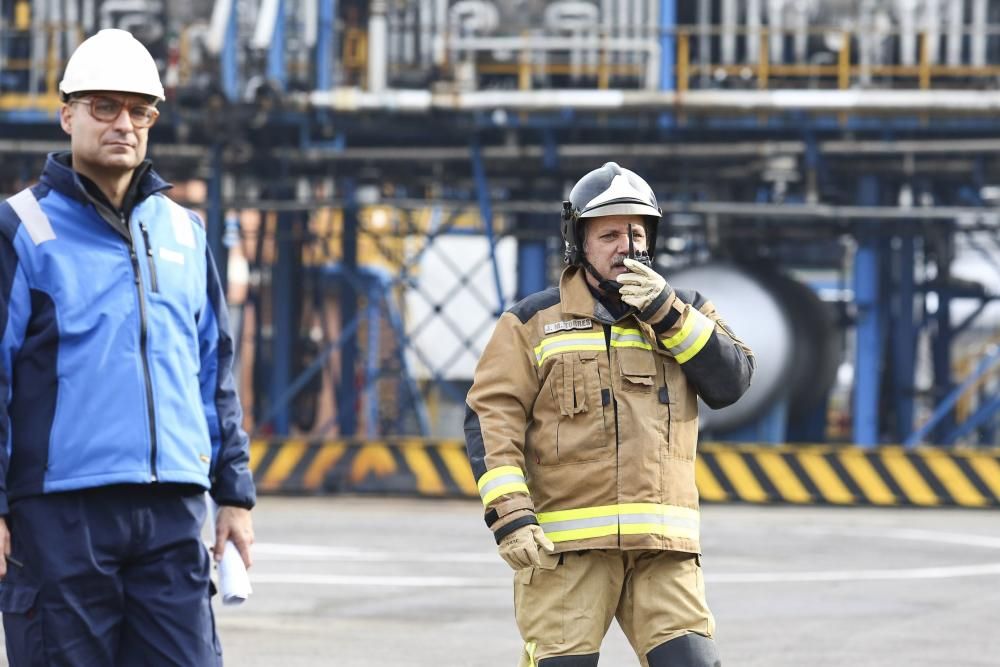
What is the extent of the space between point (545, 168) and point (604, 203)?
18.4 meters

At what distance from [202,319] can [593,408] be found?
1104 mm

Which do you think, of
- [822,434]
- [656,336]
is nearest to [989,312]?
[822,434]

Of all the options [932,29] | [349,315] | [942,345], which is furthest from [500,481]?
[942,345]

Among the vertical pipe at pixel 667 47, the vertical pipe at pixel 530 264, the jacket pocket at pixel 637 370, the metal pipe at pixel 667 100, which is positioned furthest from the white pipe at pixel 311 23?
the jacket pocket at pixel 637 370

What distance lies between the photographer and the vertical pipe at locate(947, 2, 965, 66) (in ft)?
73.3

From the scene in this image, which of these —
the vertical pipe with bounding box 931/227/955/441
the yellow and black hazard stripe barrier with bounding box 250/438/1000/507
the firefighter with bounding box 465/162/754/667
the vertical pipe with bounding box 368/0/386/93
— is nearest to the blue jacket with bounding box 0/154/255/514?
the firefighter with bounding box 465/162/754/667

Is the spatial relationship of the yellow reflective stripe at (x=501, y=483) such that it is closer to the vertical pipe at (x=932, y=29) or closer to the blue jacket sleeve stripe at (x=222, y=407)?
the blue jacket sleeve stripe at (x=222, y=407)

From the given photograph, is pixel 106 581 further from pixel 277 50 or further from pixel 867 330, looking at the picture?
pixel 867 330

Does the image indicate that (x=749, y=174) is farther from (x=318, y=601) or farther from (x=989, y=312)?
(x=989, y=312)

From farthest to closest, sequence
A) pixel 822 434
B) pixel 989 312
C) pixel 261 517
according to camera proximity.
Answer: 1. pixel 989 312
2. pixel 822 434
3. pixel 261 517

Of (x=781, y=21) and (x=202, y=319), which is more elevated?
(x=781, y=21)

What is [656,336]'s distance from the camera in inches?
209

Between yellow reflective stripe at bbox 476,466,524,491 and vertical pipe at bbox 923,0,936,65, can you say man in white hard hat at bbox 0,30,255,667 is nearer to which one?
yellow reflective stripe at bbox 476,466,524,491

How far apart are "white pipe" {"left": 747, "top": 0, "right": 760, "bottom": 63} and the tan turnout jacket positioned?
1776 centimetres
